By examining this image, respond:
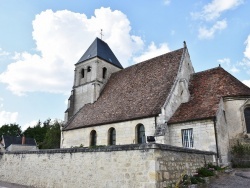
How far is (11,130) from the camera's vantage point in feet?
229

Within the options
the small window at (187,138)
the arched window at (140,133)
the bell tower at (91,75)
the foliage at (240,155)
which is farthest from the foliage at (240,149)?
the bell tower at (91,75)

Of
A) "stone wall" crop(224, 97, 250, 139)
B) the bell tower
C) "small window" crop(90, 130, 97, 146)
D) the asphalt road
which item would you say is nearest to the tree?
the bell tower

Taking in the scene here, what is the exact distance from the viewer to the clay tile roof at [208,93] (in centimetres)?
1494

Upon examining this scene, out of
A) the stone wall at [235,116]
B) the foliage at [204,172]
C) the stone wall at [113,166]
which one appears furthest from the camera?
the stone wall at [235,116]

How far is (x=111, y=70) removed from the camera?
26109mm

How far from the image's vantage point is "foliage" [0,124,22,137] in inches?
2704

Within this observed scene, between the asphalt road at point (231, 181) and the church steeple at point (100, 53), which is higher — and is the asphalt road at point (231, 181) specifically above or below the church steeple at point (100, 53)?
below

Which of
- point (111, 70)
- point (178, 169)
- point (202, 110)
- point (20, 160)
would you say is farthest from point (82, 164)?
point (111, 70)

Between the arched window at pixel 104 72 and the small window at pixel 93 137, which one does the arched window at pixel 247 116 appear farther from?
the arched window at pixel 104 72

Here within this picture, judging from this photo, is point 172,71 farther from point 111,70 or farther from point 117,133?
point 111,70

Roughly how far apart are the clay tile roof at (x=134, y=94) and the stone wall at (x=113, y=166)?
6074mm

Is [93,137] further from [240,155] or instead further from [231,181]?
[231,181]

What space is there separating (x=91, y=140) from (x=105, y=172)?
10912 millimetres

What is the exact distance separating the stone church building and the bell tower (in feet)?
0.37
